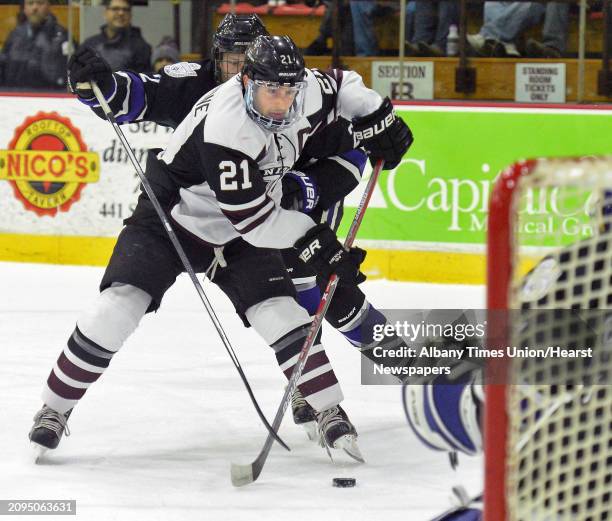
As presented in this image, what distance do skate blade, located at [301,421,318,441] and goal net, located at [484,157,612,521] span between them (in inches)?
53.0

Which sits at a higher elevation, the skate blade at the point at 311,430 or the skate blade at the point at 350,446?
the skate blade at the point at 350,446

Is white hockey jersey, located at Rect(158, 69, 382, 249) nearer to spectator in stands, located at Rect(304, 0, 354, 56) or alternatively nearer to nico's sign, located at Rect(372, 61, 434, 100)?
nico's sign, located at Rect(372, 61, 434, 100)

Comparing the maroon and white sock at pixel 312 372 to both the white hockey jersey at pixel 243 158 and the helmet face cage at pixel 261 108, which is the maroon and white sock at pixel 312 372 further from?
the helmet face cage at pixel 261 108

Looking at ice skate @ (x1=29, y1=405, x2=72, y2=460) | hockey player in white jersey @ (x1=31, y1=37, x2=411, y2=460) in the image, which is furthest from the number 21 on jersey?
ice skate @ (x1=29, y1=405, x2=72, y2=460)

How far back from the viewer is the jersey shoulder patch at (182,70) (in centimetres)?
312

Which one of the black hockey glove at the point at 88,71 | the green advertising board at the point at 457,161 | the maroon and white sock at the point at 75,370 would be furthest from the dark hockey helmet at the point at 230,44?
the green advertising board at the point at 457,161

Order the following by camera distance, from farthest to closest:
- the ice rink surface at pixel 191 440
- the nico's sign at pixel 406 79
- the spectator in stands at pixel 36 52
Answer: the spectator in stands at pixel 36 52 → the nico's sign at pixel 406 79 → the ice rink surface at pixel 191 440

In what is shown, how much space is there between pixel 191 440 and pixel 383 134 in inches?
36.1

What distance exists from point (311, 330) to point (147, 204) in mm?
532

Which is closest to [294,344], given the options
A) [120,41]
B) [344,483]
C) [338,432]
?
[338,432]

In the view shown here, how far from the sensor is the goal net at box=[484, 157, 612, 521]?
1.49 metres

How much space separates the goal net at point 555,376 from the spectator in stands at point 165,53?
384 centimetres

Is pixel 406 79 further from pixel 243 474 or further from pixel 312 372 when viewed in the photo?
pixel 243 474

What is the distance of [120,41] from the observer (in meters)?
5.32
